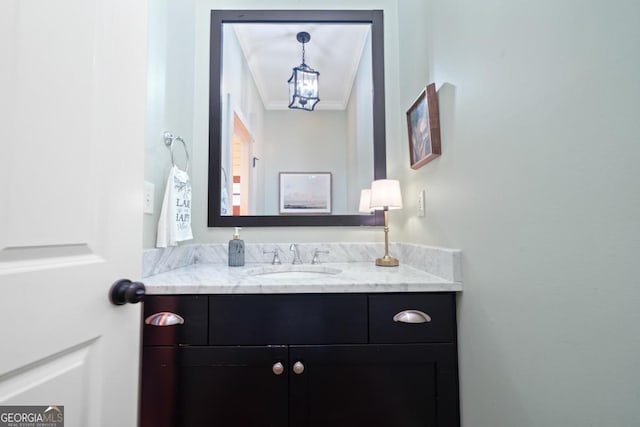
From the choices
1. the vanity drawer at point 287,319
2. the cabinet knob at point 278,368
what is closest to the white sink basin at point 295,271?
the vanity drawer at point 287,319

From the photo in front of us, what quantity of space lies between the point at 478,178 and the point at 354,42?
4.04 feet

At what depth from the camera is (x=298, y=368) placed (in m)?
0.92

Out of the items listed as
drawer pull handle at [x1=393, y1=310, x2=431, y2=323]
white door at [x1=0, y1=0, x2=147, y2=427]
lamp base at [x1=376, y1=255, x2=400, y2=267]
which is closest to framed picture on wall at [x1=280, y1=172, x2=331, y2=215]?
lamp base at [x1=376, y1=255, x2=400, y2=267]

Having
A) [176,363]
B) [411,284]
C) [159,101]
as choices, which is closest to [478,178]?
[411,284]

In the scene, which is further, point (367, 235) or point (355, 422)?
point (367, 235)

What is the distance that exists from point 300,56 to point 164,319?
1525 mm

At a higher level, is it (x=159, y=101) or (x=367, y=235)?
(x=159, y=101)

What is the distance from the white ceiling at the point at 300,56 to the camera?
63.2 inches

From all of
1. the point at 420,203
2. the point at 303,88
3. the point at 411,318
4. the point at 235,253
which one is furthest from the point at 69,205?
the point at 303,88

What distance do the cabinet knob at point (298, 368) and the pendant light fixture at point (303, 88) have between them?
1335mm

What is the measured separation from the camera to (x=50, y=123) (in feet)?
1.63

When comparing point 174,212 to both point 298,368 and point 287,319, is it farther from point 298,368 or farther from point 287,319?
point 298,368

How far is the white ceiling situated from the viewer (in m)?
1.61

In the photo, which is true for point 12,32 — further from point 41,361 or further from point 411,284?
point 411,284
